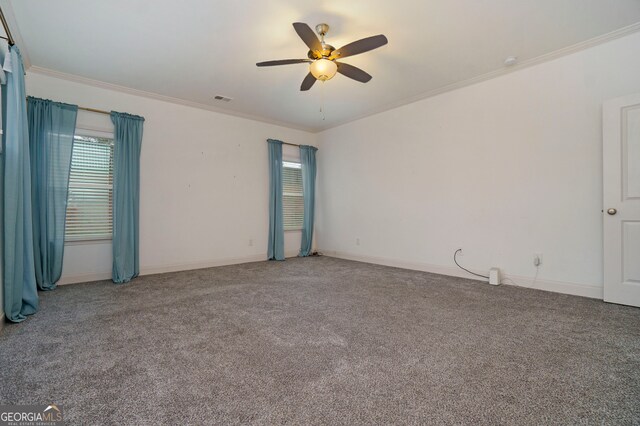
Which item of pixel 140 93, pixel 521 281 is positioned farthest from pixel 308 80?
pixel 521 281

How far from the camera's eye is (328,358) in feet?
6.10

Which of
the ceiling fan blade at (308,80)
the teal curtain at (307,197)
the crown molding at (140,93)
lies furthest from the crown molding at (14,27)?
the teal curtain at (307,197)

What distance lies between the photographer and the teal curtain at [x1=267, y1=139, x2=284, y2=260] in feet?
18.1

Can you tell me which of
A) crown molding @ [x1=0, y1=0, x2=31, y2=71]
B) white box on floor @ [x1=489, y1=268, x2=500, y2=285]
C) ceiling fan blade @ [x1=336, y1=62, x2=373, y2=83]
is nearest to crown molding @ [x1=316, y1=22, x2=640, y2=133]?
ceiling fan blade @ [x1=336, y1=62, x2=373, y2=83]

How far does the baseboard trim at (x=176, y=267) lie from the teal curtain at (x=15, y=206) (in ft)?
4.05

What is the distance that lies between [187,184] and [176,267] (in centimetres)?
130

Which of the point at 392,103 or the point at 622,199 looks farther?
the point at 392,103

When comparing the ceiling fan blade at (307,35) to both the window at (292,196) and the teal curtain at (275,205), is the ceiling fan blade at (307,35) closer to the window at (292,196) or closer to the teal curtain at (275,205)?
the teal curtain at (275,205)

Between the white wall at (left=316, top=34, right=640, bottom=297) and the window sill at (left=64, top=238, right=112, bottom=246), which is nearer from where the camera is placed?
the white wall at (left=316, top=34, right=640, bottom=297)

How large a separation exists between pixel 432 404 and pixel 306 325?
1191 mm

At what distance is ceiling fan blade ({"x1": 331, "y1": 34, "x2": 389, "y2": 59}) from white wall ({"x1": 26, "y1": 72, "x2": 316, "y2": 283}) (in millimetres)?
2944

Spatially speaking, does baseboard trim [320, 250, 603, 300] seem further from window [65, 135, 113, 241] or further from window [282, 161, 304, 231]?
window [65, 135, 113, 241]

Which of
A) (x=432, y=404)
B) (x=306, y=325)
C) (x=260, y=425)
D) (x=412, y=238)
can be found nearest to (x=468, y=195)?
(x=412, y=238)

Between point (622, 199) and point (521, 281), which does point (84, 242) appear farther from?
point (622, 199)
